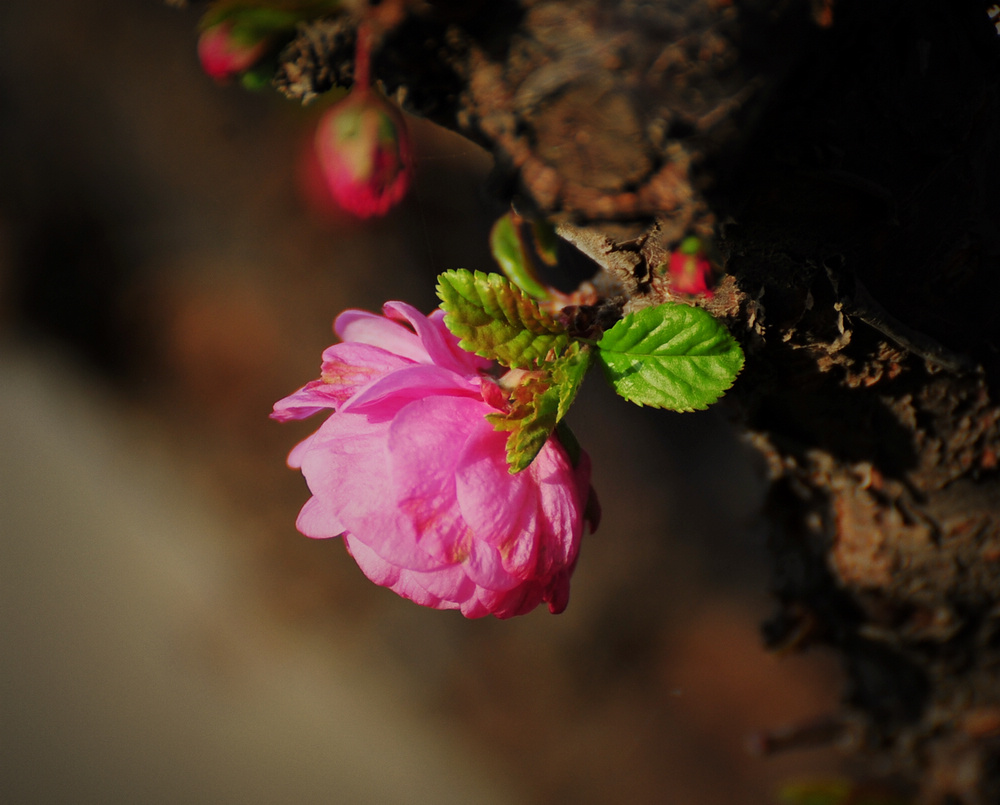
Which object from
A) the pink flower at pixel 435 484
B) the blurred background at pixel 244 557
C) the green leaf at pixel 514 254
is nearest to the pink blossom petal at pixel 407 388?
the pink flower at pixel 435 484

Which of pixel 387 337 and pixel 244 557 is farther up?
pixel 387 337

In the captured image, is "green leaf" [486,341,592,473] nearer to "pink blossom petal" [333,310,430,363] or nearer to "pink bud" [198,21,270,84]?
"pink blossom petal" [333,310,430,363]

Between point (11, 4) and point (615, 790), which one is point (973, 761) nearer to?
point (615, 790)

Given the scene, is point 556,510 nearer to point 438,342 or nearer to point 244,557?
point 438,342

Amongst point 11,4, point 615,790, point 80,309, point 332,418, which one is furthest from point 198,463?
point 332,418

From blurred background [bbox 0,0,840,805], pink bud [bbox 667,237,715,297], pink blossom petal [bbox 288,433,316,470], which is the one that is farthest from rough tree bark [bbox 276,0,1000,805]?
blurred background [bbox 0,0,840,805]

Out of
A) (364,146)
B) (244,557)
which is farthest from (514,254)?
(244,557)

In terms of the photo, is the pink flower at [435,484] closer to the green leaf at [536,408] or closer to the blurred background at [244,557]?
the green leaf at [536,408]
